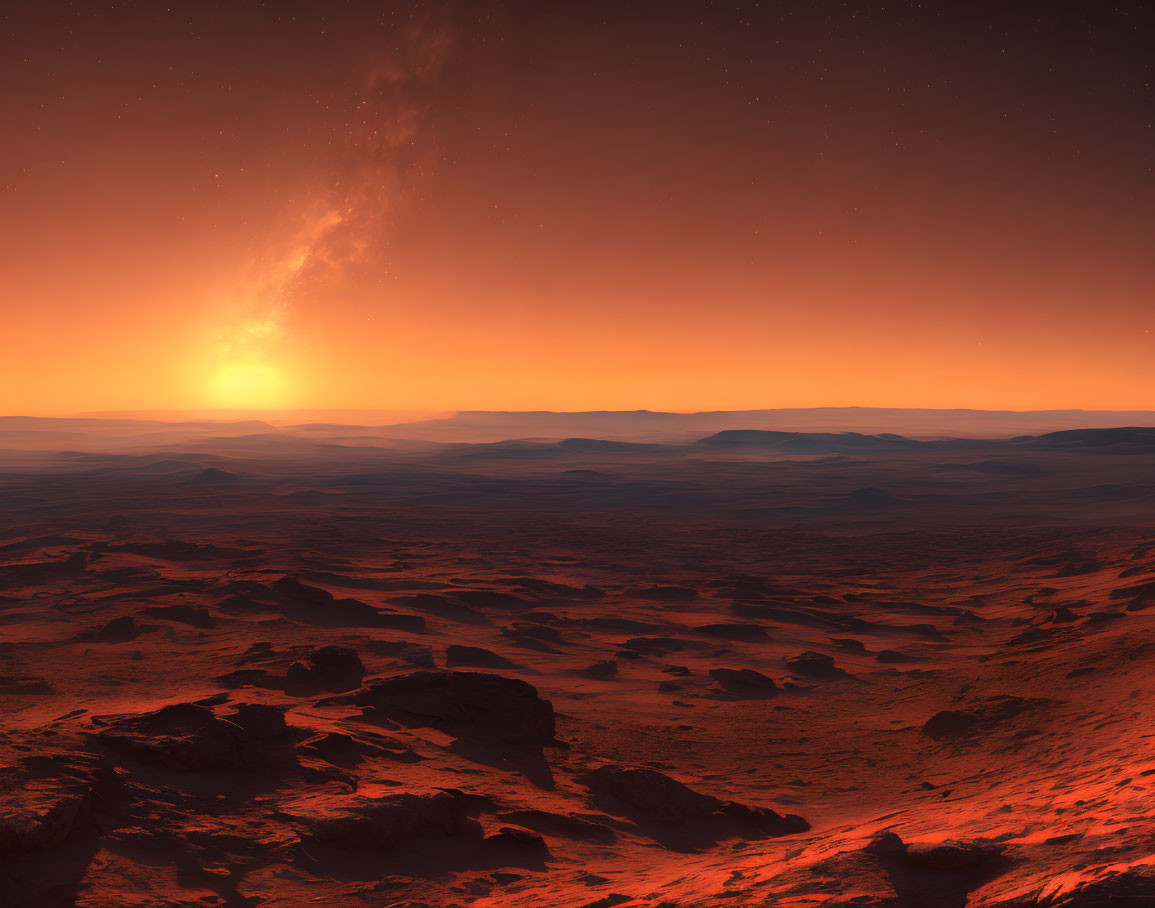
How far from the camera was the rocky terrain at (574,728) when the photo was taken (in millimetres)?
6109

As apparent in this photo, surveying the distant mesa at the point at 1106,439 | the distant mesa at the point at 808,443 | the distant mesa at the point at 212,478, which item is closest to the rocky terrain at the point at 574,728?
the distant mesa at the point at 212,478

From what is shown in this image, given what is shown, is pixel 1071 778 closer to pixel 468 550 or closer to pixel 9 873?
pixel 9 873

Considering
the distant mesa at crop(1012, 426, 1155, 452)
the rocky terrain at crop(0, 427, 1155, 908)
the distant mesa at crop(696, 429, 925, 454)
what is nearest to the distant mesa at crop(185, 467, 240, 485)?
the rocky terrain at crop(0, 427, 1155, 908)

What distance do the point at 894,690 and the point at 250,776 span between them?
11570 mm

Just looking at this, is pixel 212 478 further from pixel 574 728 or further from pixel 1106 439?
pixel 1106 439

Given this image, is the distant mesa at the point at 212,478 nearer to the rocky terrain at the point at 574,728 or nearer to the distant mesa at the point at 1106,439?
the rocky terrain at the point at 574,728

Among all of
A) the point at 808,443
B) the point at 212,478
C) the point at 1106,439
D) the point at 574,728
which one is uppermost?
the point at 1106,439

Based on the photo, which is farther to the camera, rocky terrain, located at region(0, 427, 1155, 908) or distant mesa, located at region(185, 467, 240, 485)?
distant mesa, located at region(185, 467, 240, 485)

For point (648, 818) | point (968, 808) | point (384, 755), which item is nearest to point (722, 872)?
point (648, 818)

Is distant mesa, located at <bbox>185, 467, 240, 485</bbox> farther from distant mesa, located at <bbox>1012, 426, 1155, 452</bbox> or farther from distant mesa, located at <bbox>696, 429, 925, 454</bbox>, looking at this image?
distant mesa, located at <bbox>1012, 426, 1155, 452</bbox>

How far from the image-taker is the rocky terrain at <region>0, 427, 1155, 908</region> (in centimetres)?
611

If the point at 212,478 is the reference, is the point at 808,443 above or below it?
above

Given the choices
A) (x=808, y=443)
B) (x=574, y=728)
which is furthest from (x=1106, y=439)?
(x=574, y=728)

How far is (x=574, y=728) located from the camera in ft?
39.0
